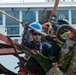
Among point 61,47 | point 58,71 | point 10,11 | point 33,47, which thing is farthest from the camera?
point 10,11

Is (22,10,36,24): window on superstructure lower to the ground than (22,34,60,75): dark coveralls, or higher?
lower

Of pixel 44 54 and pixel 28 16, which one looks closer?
pixel 44 54

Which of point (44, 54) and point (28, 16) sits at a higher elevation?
point (44, 54)

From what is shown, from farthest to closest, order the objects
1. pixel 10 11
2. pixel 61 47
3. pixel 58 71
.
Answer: pixel 10 11, pixel 61 47, pixel 58 71

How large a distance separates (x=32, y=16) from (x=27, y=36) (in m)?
7.40

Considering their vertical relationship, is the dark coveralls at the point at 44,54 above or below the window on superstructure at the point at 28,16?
above

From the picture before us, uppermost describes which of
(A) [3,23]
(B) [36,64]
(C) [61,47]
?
(C) [61,47]

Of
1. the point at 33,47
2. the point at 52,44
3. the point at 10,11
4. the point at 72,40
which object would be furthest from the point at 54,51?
the point at 10,11

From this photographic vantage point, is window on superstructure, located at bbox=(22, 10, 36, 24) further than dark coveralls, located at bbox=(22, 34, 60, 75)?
Yes

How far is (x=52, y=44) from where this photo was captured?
2.60m

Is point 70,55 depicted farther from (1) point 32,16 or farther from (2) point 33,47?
(1) point 32,16

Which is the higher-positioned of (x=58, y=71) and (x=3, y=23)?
(x=58, y=71)

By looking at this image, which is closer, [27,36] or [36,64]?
[36,64]

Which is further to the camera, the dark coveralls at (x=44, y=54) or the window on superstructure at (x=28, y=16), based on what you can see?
the window on superstructure at (x=28, y=16)
